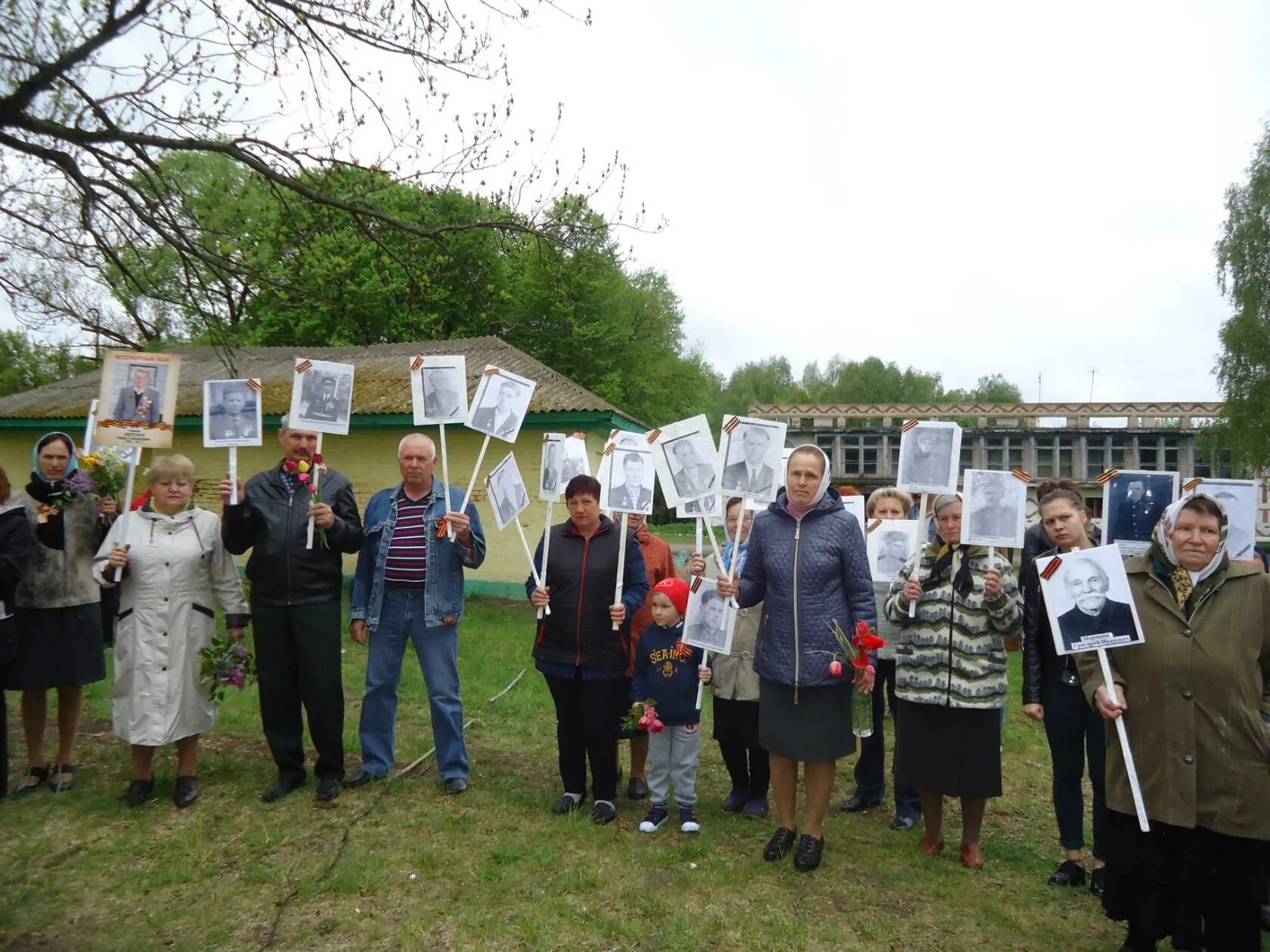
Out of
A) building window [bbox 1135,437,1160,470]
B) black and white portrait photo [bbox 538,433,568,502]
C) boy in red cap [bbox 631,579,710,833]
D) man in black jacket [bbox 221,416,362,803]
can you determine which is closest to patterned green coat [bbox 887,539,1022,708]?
boy in red cap [bbox 631,579,710,833]

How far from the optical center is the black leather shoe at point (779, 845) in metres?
4.62

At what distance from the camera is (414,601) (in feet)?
18.1

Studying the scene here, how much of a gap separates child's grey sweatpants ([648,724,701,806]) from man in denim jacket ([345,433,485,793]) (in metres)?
1.35

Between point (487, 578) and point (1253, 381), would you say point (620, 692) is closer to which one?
point (487, 578)

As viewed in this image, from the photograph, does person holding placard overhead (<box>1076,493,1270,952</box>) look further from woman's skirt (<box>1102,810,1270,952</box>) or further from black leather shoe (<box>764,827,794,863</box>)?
black leather shoe (<box>764,827,794,863</box>)

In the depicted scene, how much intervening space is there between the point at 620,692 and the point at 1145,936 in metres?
2.90

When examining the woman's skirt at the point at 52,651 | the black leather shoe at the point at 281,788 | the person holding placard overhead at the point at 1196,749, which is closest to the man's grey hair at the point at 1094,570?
the person holding placard overhead at the point at 1196,749

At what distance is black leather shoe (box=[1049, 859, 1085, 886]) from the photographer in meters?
4.55

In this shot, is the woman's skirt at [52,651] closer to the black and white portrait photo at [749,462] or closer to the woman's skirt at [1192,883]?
the black and white portrait photo at [749,462]

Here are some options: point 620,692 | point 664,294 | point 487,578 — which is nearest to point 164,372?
point 620,692

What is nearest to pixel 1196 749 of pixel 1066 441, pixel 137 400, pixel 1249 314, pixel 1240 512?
pixel 1240 512

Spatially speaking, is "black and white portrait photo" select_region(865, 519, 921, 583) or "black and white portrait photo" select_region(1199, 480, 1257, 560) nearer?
"black and white portrait photo" select_region(1199, 480, 1257, 560)

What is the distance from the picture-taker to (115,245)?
6957 mm

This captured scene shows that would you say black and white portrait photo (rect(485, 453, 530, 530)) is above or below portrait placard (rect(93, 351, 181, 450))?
below
